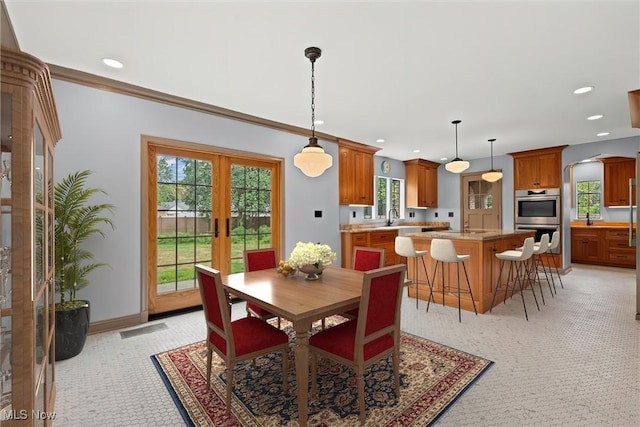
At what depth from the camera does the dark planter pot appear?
100.0 inches

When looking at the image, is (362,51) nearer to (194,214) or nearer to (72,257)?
(194,214)

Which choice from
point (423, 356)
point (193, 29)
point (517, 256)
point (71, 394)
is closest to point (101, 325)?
point (71, 394)

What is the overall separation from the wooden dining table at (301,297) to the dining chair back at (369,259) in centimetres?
33

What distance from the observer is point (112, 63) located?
2.65m

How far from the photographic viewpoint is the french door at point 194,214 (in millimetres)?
3543

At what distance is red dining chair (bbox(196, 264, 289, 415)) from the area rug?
0.43 ft

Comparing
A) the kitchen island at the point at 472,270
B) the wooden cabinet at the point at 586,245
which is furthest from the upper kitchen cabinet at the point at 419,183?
the wooden cabinet at the point at 586,245

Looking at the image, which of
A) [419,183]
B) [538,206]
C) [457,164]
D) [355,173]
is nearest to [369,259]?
[457,164]

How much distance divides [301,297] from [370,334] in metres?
0.48

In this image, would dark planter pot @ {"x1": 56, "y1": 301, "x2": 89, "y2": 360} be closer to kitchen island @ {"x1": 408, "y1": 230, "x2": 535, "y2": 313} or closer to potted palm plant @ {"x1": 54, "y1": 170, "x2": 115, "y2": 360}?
potted palm plant @ {"x1": 54, "y1": 170, "x2": 115, "y2": 360}

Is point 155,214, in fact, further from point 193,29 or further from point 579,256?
point 579,256

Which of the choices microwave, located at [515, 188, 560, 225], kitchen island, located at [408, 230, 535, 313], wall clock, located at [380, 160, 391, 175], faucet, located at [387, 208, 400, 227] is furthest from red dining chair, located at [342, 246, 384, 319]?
microwave, located at [515, 188, 560, 225]

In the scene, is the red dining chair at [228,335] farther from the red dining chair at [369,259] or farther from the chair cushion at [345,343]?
the red dining chair at [369,259]

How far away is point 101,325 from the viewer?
309cm
